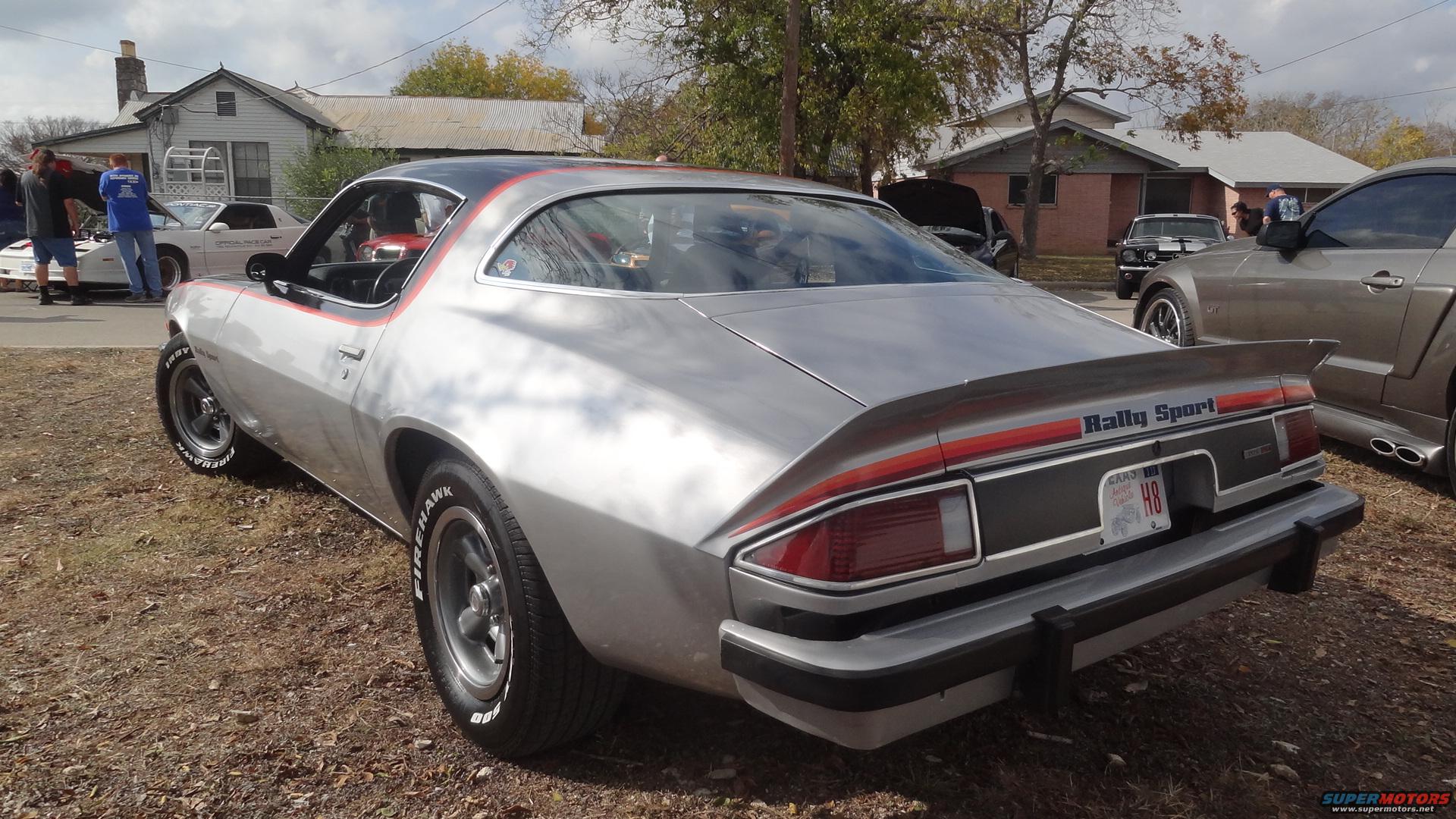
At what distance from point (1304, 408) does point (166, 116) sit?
36662 mm

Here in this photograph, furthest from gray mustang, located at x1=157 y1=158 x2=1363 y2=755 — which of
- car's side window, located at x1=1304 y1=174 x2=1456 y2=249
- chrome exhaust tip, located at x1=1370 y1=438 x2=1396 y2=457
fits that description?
car's side window, located at x1=1304 y1=174 x2=1456 y2=249

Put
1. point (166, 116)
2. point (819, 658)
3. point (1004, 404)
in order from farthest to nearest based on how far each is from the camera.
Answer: point (166, 116) < point (1004, 404) < point (819, 658)

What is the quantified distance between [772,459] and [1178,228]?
67.5 feet

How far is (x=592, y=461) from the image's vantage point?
7.08ft

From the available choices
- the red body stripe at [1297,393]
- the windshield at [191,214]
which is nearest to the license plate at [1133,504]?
the red body stripe at [1297,393]

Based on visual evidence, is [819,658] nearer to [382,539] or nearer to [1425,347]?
[382,539]

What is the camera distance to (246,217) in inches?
571

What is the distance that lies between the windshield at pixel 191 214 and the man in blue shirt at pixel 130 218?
116 cm

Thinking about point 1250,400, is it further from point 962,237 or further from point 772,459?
point 962,237

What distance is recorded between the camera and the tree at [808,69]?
709 inches

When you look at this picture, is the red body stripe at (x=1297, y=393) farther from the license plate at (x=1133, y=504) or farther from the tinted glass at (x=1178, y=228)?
the tinted glass at (x=1178, y=228)

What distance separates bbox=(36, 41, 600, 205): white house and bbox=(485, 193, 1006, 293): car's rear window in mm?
28384

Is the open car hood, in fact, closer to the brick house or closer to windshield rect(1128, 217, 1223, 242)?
windshield rect(1128, 217, 1223, 242)

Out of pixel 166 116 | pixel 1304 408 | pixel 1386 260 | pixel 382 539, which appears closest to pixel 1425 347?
pixel 1386 260
